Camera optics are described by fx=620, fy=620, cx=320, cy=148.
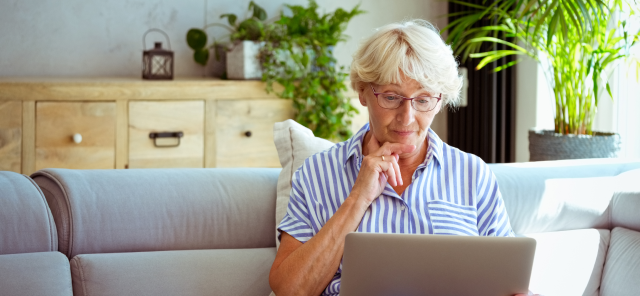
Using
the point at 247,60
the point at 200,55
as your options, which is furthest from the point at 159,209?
the point at 200,55

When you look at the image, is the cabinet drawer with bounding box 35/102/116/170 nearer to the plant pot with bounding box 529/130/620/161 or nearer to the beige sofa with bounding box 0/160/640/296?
the beige sofa with bounding box 0/160/640/296

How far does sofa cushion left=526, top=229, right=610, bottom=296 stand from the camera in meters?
1.87

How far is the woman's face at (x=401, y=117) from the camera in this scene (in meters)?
1.39

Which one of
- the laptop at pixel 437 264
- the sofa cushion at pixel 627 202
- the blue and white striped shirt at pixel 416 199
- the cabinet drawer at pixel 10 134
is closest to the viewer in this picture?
the laptop at pixel 437 264

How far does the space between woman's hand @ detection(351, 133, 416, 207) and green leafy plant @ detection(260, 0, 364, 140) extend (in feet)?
5.38

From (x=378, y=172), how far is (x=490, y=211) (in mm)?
294

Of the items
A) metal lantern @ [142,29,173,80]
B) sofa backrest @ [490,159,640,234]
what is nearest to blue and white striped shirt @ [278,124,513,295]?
sofa backrest @ [490,159,640,234]

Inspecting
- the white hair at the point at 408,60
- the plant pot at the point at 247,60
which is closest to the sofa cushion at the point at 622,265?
the white hair at the point at 408,60

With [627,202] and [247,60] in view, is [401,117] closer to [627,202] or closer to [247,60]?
[627,202]

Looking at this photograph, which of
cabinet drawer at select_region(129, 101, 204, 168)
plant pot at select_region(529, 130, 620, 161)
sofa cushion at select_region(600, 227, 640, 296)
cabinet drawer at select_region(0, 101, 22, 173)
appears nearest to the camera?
sofa cushion at select_region(600, 227, 640, 296)

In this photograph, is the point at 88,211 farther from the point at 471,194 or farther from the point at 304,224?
the point at 471,194

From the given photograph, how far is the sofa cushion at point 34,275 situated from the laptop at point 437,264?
654mm

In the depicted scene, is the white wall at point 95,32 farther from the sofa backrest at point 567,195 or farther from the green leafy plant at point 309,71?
the sofa backrest at point 567,195

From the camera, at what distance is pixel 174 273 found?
1481mm
